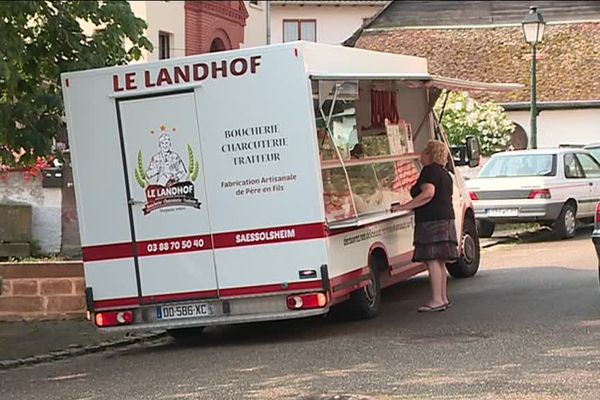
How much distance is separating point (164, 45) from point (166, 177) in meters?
24.1

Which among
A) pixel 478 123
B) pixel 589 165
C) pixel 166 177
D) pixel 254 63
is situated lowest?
pixel 589 165

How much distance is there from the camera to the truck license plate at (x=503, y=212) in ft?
67.4

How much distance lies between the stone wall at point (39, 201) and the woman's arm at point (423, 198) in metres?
8.26

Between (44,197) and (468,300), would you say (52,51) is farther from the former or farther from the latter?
(44,197)

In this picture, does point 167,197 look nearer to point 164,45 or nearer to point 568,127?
point 164,45

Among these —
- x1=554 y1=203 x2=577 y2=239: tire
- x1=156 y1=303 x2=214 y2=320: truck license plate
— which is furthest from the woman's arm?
x1=554 y1=203 x2=577 y2=239: tire

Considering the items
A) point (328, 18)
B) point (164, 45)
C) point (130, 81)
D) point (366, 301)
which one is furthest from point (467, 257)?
point (328, 18)

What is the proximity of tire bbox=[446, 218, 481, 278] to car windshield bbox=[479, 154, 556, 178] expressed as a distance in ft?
18.2

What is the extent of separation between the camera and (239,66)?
1088 centimetres

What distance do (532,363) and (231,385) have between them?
92.7 inches

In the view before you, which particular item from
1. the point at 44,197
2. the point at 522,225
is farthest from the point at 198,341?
the point at 522,225

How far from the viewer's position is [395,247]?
1298 cm

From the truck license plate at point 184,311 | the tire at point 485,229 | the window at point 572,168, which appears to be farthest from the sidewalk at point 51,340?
the window at point 572,168

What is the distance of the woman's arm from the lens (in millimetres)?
12469
